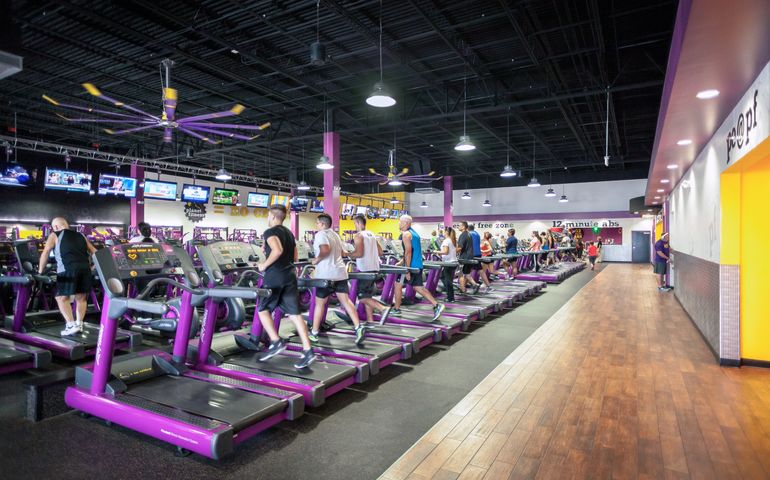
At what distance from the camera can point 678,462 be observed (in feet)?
8.93

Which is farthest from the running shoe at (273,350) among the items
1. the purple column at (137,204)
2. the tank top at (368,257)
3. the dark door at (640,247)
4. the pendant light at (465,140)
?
the dark door at (640,247)

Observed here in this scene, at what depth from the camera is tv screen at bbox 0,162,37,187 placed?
1102cm

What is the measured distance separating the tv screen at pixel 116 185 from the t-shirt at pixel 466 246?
10.2m

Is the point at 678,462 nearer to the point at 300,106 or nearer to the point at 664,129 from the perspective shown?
the point at 664,129

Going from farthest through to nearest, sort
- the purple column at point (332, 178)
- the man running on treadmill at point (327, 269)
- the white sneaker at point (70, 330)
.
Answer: the purple column at point (332, 178) < the white sneaker at point (70, 330) < the man running on treadmill at point (327, 269)

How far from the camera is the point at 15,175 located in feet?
36.7

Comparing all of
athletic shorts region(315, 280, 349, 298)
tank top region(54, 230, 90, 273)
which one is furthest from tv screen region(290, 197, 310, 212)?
athletic shorts region(315, 280, 349, 298)

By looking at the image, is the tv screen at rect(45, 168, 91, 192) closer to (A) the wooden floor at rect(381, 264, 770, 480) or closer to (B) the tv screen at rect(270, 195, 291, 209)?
(B) the tv screen at rect(270, 195, 291, 209)

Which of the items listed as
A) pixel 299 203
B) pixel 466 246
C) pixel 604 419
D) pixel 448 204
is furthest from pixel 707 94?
pixel 448 204

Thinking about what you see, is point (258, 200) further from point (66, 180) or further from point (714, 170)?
point (714, 170)

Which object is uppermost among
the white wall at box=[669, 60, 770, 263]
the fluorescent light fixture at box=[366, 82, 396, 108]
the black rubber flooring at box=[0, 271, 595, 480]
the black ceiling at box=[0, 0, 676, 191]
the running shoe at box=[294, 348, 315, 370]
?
the black ceiling at box=[0, 0, 676, 191]

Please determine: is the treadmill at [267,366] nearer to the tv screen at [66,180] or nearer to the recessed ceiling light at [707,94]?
the recessed ceiling light at [707,94]

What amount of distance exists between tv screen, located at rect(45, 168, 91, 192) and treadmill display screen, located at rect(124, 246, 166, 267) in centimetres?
967

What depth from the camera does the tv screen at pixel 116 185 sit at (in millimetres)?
12688
